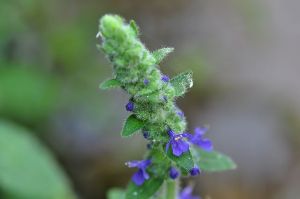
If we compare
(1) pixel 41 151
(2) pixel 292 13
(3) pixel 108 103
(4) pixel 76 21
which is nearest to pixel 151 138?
(1) pixel 41 151

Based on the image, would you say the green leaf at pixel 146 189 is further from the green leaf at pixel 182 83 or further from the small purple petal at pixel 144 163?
the green leaf at pixel 182 83

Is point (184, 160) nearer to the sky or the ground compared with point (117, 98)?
nearer to the ground

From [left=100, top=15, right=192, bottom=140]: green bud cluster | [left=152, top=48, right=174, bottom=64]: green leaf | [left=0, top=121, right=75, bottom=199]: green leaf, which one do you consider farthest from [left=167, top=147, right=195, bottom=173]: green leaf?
[left=0, top=121, right=75, bottom=199]: green leaf

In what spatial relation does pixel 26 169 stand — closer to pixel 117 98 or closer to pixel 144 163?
pixel 117 98

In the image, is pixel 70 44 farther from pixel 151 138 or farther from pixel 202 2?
pixel 151 138

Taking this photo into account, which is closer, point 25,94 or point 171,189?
point 171,189

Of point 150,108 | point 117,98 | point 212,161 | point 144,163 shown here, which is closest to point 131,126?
point 150,108
